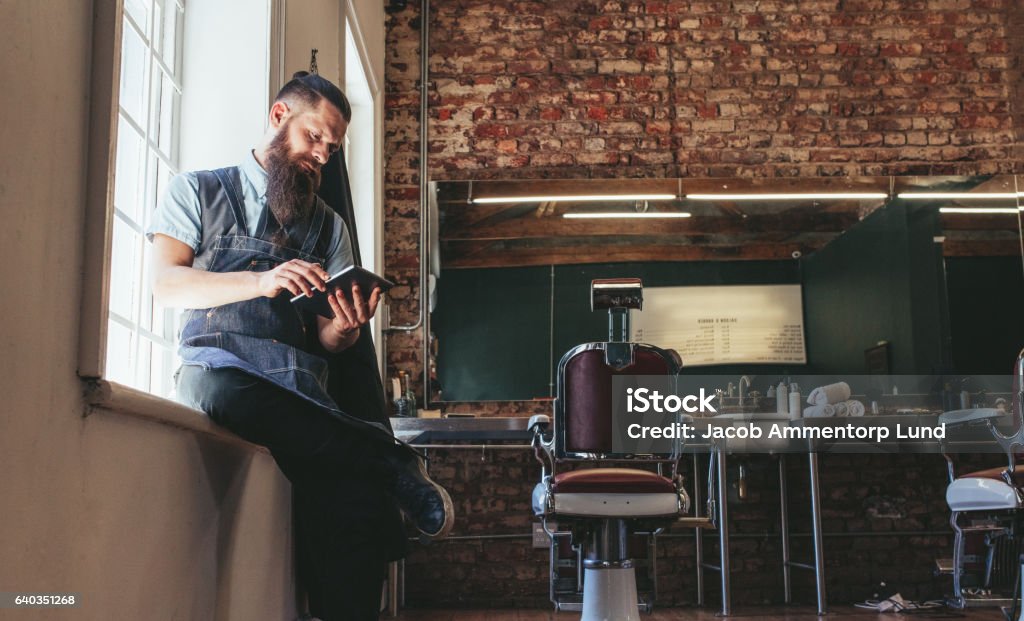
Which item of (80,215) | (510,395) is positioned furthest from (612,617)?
(80,215)

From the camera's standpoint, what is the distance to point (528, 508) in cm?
512

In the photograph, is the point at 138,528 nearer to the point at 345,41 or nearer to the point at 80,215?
the point at 80,215

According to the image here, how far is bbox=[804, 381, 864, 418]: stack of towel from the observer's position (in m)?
4.67

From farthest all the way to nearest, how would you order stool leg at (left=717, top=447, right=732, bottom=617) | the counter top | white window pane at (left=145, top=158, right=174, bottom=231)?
stool leg at (left=717, top=447, right=732, bottom=617), the counter top, white window pane at (left=145, top=158, right=174, bottom=231)

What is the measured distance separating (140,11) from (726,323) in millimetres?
3484

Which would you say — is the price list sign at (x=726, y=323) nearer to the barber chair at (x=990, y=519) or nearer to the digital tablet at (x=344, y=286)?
the barber chair at (x=990, y=519)

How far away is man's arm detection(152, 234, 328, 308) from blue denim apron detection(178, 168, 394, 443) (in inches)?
4.5

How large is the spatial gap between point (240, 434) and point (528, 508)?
317 cm

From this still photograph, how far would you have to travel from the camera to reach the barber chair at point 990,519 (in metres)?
3.22

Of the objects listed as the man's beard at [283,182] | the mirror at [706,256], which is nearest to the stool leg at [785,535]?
the mirror at [706,256]

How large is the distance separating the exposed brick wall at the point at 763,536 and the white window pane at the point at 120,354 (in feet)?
9.20

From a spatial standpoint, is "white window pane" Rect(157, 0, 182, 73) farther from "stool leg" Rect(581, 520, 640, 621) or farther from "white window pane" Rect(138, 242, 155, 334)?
"stool leg" Rect(581, 520, 640, 621)

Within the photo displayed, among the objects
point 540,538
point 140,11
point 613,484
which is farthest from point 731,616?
point 140,11

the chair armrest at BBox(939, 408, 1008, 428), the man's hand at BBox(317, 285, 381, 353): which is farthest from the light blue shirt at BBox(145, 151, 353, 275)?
the chair armrest at BBox(939, 408, 1008, 428)
